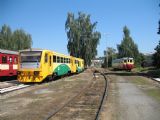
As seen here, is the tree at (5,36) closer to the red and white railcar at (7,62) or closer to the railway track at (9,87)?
the red and white railcar at (7,62)

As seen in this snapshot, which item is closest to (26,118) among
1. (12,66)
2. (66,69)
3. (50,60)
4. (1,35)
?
(50,60)

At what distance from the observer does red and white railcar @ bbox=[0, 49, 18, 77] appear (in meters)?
28.2

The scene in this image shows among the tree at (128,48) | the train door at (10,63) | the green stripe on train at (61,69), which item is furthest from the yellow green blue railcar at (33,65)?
the tree at (128,48)

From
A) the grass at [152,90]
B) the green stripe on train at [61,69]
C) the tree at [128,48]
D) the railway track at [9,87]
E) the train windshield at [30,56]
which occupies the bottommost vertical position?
the grass at [152,90]

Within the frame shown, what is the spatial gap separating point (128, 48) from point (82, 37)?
29.4m

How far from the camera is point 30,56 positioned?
26.6 m

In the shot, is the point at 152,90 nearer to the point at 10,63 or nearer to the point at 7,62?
the point at 7,62

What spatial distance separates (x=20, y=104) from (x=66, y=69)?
929 inches

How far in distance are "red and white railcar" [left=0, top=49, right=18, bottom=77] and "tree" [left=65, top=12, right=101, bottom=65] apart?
50972 millimetres

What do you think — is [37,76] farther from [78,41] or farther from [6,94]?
[78,41]

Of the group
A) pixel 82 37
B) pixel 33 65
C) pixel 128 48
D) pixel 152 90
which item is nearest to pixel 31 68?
pixel 33 65

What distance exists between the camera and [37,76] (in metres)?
26.0

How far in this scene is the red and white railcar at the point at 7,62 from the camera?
28.2m

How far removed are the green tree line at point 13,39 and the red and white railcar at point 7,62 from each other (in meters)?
62.7
